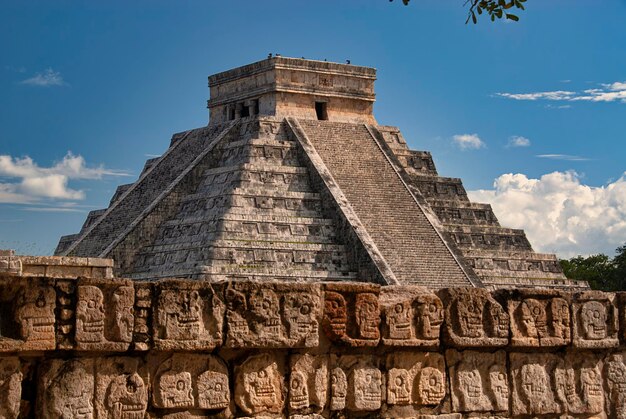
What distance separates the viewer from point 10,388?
7.57 m

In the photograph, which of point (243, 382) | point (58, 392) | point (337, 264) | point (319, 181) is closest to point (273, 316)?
point (243, 382)

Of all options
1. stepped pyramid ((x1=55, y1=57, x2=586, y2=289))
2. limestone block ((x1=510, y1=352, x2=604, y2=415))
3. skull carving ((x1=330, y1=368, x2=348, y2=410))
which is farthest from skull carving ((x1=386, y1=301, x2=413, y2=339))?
stepped pyramid ((x1=55, y1=57, x2=586, y2=289))

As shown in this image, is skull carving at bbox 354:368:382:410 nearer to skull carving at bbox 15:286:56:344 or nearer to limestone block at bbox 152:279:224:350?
limestone block at bbox 152:279:224:350

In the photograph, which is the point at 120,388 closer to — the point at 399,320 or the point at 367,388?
the point at 367,388

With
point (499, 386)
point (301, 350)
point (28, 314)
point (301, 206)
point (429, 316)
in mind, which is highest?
→ point (301, 206)

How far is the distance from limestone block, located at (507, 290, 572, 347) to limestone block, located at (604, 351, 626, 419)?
1.86 feet

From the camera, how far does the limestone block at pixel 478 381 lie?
9422mm

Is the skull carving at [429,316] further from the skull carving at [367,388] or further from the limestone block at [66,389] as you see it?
the limestone block at [66,389]

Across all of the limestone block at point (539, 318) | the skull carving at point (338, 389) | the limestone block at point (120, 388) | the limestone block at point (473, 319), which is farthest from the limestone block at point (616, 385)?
the limestone block at point (120, 388)

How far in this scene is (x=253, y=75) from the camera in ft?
137

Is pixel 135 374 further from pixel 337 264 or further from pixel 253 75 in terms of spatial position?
pixel 253 75

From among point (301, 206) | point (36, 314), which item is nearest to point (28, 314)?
point (36, 314)

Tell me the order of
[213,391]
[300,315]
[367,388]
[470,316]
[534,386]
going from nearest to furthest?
1. [213,391]
2. [300,315]
3. [367,388]
4. [470,316]
5. [534,386]

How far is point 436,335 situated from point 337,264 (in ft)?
87.3
